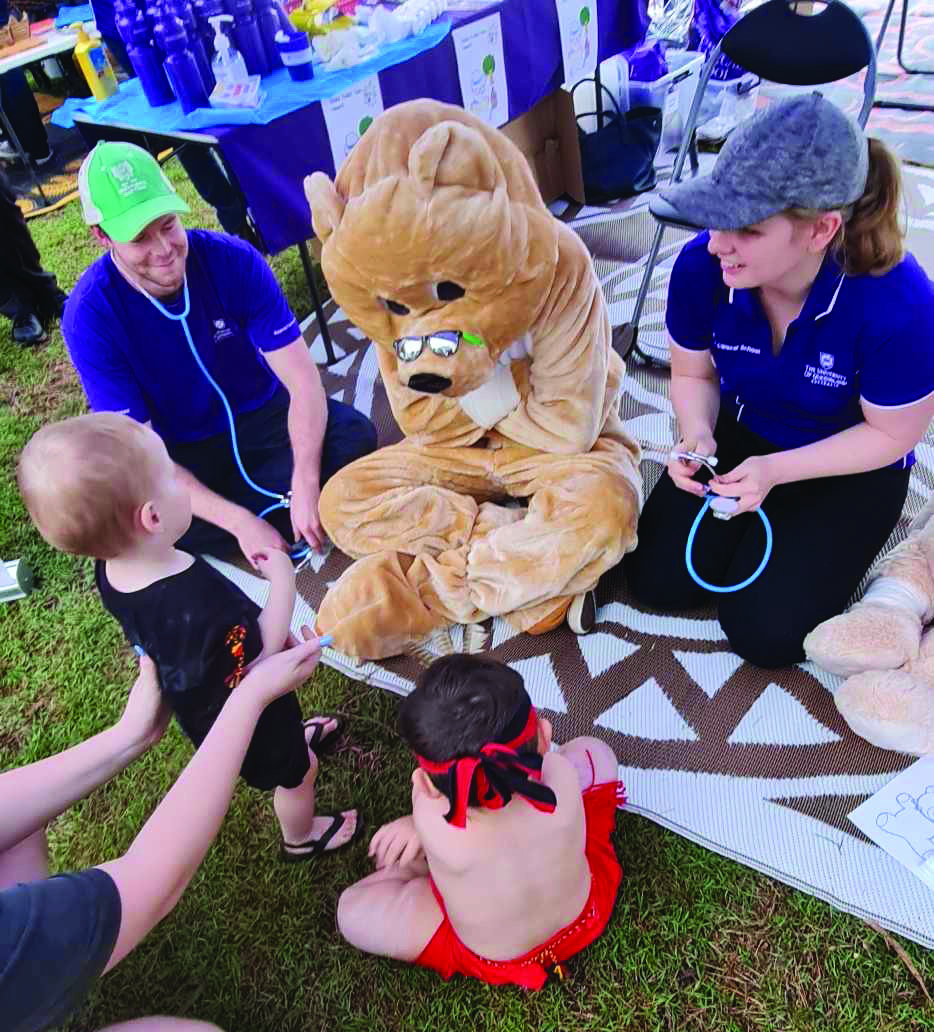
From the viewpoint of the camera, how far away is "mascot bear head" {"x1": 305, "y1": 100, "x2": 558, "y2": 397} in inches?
48.3

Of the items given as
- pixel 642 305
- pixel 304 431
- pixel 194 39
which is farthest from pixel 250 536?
pixel 194 39

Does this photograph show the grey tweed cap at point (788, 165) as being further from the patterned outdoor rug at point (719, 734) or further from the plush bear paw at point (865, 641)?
the patterned outdoor rug at point (719, 734)

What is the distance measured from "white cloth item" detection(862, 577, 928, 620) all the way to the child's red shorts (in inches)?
27.5

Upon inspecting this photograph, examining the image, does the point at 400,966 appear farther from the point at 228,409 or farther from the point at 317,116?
the point at 317,116

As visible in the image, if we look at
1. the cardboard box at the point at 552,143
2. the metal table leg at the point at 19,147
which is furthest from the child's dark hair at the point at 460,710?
the metal table leg at the point at 19,147

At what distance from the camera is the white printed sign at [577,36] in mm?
2785

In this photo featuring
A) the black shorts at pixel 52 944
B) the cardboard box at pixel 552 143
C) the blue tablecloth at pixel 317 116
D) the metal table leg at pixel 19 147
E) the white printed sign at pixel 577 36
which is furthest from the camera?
the metal table leg at pixel 19 147

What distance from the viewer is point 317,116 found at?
219 cm

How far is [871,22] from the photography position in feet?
14.6

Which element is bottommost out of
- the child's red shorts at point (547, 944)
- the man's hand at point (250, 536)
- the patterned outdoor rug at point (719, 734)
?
the patterned outdoor rug at point (719, 734)

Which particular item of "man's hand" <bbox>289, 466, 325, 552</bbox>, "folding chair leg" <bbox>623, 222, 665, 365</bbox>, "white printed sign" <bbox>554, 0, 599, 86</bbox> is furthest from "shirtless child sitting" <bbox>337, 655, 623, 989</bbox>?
"white printed sign" <bbox>554, 0, 599, 86</bbox>

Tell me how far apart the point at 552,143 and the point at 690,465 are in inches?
83.2

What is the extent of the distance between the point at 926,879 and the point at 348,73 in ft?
7.83

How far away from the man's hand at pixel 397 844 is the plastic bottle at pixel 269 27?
2.23 meters
